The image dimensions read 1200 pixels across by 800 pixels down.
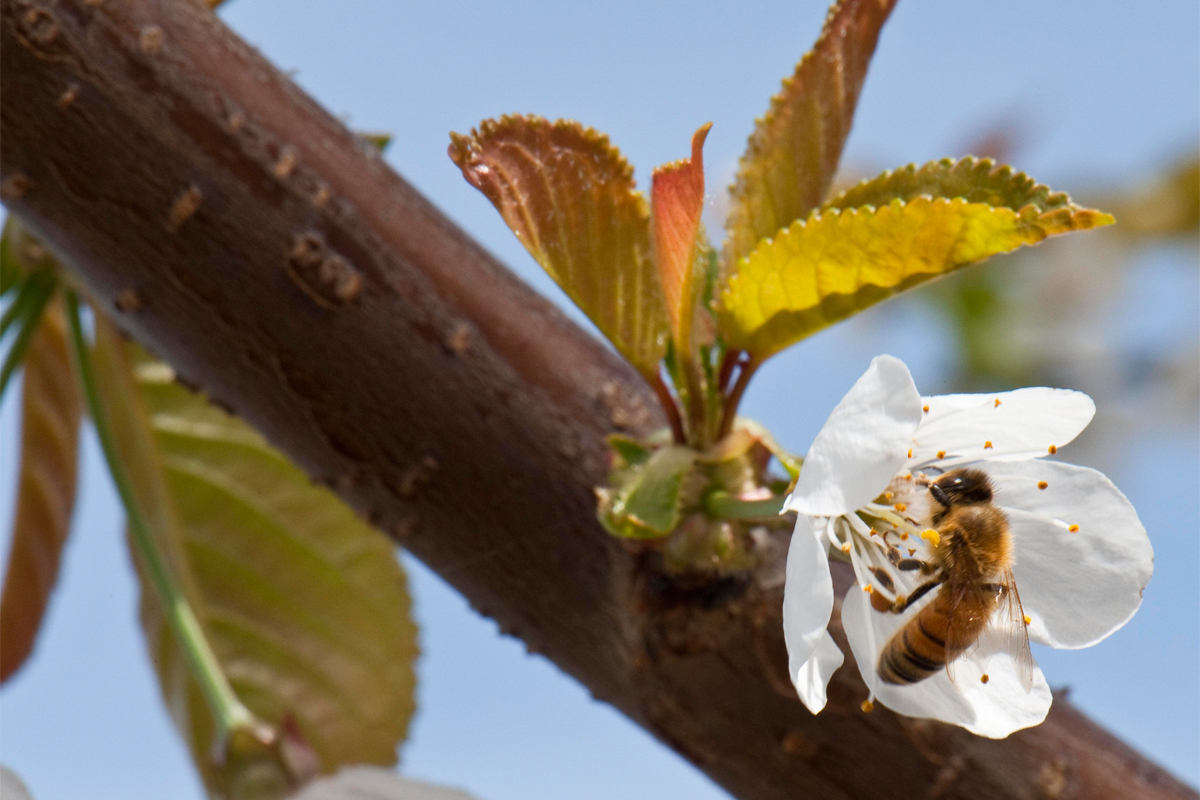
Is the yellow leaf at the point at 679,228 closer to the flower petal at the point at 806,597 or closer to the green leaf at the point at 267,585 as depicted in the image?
the flower petal at the point at 806,597

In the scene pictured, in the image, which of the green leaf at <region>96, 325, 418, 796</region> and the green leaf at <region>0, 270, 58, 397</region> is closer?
the green leaf at <region>0, 270, 58, 397</region>

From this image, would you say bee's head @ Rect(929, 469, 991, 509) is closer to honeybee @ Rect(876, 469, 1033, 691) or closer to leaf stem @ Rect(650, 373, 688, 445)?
honeybee @ Rect(876, 469, 1033, 691)

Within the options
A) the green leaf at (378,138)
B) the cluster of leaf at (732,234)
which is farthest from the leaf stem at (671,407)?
the green leaf at (378,138)

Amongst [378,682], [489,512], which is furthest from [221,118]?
[378,682]

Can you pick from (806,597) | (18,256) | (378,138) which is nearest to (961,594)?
(806,597)

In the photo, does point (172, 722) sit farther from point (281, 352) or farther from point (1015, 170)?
point (1015, 170)

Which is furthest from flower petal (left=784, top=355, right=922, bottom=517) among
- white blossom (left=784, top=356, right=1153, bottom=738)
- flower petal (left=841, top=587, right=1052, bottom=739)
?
flower petal (left=841, top=587, right=1052, bottom=739)

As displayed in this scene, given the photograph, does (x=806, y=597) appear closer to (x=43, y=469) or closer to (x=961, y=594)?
(x=961, y=594)
